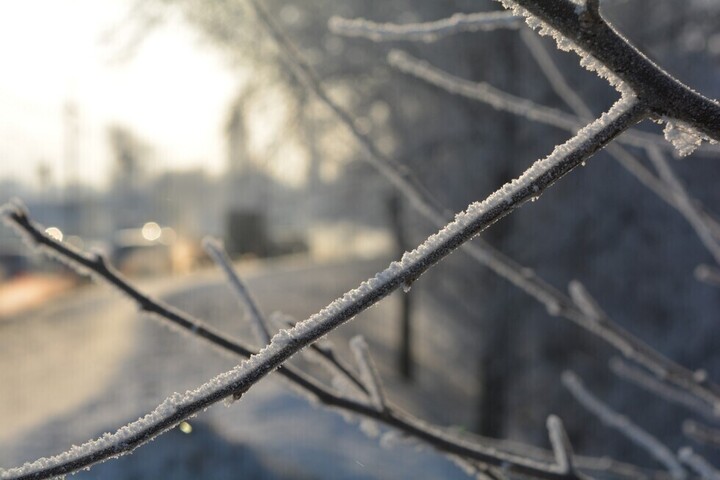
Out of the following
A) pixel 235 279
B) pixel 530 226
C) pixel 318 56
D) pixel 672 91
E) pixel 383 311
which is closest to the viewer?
pixel 672 91

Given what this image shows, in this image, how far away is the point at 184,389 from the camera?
706cm

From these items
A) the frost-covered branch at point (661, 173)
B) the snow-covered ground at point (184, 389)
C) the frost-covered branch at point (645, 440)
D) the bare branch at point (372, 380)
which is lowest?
the bare branch at point (372, 380)

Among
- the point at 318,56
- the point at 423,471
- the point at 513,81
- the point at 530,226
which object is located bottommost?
the point at 423,471

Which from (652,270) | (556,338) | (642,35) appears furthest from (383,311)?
(642,35)

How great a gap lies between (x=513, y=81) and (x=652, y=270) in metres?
2.66

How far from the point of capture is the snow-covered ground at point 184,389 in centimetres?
486

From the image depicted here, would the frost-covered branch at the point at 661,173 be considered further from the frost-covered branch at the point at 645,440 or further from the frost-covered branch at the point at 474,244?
the frost-covered branch at the point at 645,440

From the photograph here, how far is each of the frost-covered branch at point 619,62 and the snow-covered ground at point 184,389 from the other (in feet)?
4.04

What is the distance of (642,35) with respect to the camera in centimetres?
679

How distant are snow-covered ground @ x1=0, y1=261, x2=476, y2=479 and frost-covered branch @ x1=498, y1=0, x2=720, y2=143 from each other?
123 centimetres

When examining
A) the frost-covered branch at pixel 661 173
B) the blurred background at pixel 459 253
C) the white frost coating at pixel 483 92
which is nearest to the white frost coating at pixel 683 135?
the white frost coating at pixel 483 92

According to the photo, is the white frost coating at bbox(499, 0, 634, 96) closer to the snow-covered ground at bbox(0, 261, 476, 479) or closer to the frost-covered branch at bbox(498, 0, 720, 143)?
the frost-covered branch at bbox(498, 0, 720, 143)

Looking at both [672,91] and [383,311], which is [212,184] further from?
[672,91]

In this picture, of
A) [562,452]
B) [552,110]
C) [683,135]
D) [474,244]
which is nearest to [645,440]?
[562,452]
